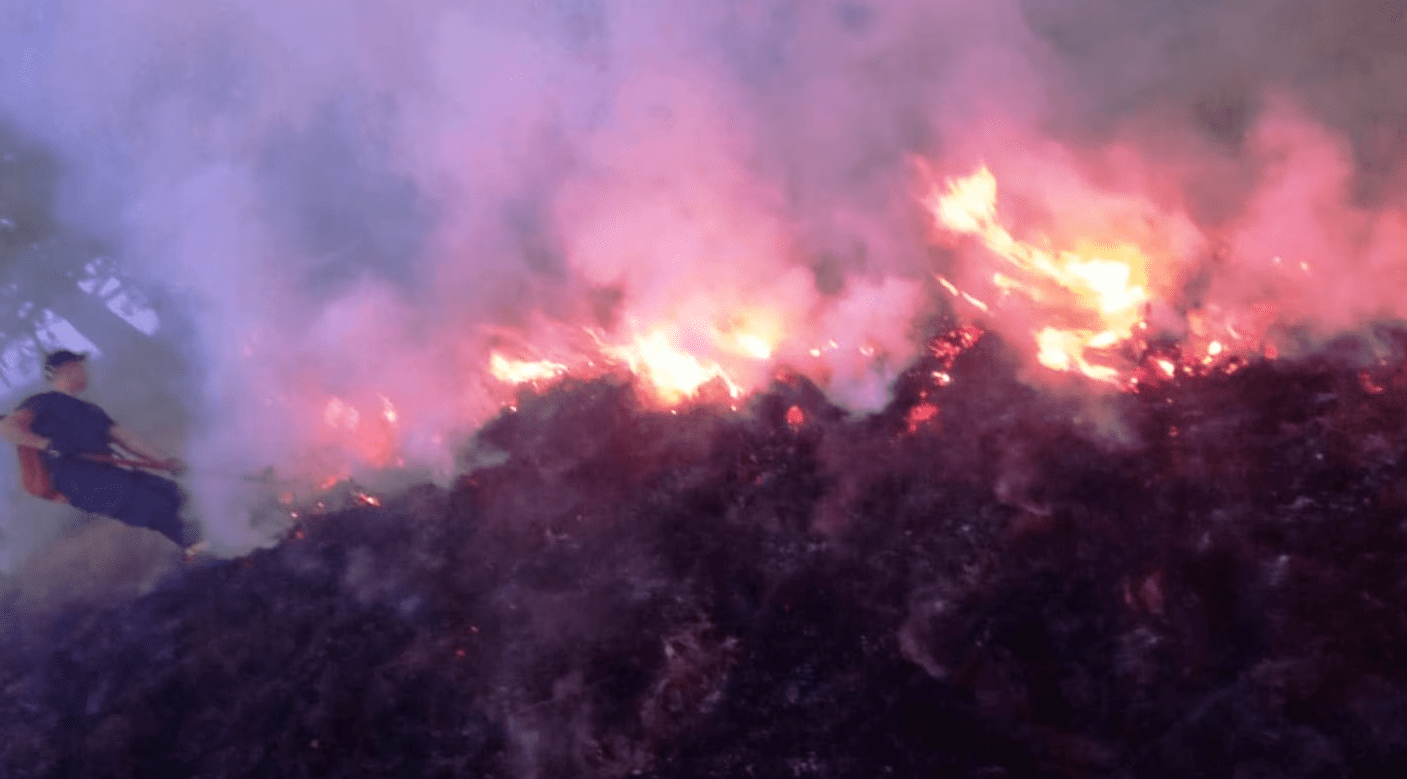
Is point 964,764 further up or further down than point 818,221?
further down

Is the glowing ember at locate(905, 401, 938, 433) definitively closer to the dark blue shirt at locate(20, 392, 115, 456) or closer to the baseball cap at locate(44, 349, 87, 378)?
the dark blue shirt at locate(20, 392, 115, 456)

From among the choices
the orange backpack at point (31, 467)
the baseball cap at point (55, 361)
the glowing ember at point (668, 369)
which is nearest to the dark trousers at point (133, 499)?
the orange backpack at point (31, 467)

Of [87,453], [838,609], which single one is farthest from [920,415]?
[87,453]

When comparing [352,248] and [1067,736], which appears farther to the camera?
[352,248]

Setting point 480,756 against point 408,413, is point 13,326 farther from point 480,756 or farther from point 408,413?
point 480,756

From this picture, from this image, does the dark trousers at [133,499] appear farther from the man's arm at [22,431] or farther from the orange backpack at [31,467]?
the man's arm at [22,431]

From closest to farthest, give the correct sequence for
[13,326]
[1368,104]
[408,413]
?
[1368,104], [408,413], [13,326]

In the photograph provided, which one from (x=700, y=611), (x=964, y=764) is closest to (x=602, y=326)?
(x=700, y=611)
